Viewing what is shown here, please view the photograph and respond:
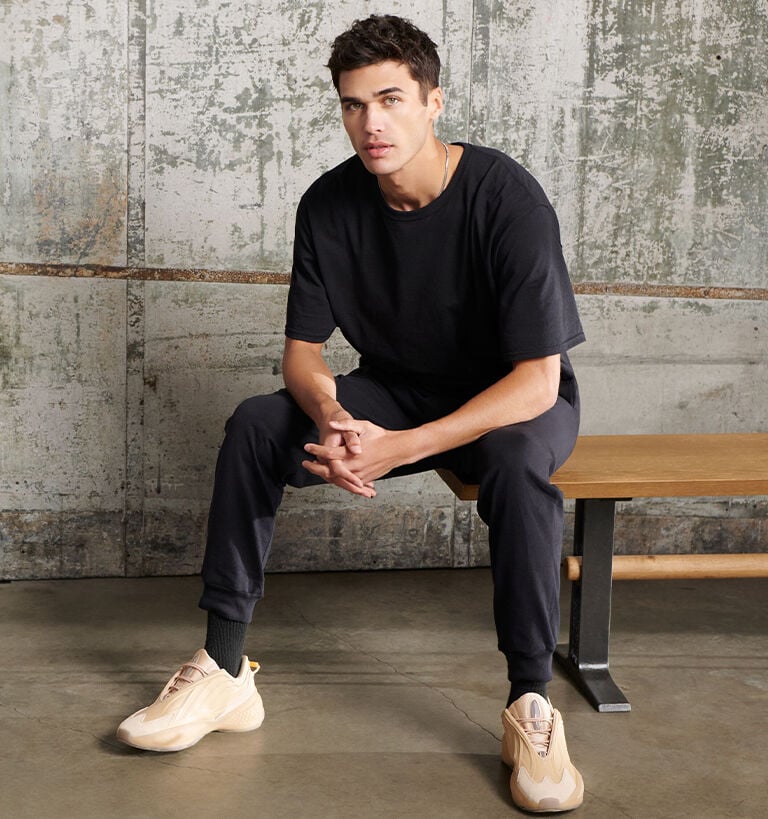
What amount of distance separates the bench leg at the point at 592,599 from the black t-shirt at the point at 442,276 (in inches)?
14.3

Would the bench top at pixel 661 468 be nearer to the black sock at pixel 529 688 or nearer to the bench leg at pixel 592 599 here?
the bench leg at pixel 592 599

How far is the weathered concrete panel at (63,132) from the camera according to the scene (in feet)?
10.3

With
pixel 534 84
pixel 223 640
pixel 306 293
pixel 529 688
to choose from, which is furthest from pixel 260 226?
pixel 529 688

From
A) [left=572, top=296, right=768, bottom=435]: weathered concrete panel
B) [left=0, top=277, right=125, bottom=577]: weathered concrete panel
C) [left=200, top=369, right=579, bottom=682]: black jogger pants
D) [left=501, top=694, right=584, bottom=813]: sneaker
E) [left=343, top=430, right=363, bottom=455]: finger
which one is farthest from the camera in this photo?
[left=572, top=296, right=768, bottom=435]: weathered concrete panel

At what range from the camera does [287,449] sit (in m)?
2.31

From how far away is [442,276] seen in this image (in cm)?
241

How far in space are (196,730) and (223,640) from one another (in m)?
0.20

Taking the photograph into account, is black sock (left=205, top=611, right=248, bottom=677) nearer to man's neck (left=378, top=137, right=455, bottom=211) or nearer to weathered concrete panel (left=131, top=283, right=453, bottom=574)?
man's neck (left=378, top=137, right=455, bottom=211)

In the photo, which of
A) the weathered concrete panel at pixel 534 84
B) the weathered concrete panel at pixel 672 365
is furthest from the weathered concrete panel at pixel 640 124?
the weathered concrete panel at pixel 672 365

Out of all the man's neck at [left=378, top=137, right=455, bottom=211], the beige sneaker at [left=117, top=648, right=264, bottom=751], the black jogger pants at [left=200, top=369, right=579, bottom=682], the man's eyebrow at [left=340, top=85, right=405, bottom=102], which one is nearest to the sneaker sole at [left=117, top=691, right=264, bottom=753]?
the beige sneaker at [left=117, top=648, right=264, bottom=751]

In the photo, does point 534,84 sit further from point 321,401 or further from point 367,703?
point 367,703

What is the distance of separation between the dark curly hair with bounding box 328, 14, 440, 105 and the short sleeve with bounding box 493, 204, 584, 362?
0.39 metres

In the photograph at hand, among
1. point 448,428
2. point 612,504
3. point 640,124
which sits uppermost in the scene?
point 640,124

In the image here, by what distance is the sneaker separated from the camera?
1.96 m
